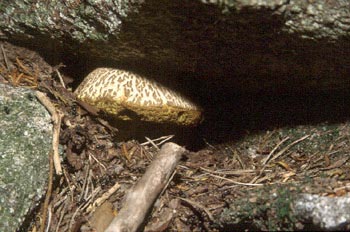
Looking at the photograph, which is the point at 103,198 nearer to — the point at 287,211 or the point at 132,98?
the point at 132,98

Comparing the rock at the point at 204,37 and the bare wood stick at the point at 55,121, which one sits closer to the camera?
the rock at the point at 204,37

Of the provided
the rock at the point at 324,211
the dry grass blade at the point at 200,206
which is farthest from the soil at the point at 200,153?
the rock at the point at 324,211

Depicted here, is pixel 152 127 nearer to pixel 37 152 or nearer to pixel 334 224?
pixel 37 152

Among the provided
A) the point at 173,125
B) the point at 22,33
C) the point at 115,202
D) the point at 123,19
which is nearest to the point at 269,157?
the point at 173,125

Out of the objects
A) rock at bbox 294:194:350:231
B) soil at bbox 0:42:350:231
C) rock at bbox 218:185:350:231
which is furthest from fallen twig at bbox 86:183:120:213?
rock at bbox 294:194:350:231

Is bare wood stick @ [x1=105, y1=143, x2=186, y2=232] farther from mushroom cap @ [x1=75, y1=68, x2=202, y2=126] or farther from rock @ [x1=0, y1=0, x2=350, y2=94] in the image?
rock @ [x1=0, y1=0, x2=350, y2=94]

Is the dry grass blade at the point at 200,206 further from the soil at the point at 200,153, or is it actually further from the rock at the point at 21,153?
the rock at the point at 21,153

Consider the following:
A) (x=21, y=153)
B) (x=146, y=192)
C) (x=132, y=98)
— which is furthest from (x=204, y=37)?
(x=21, y=153)
